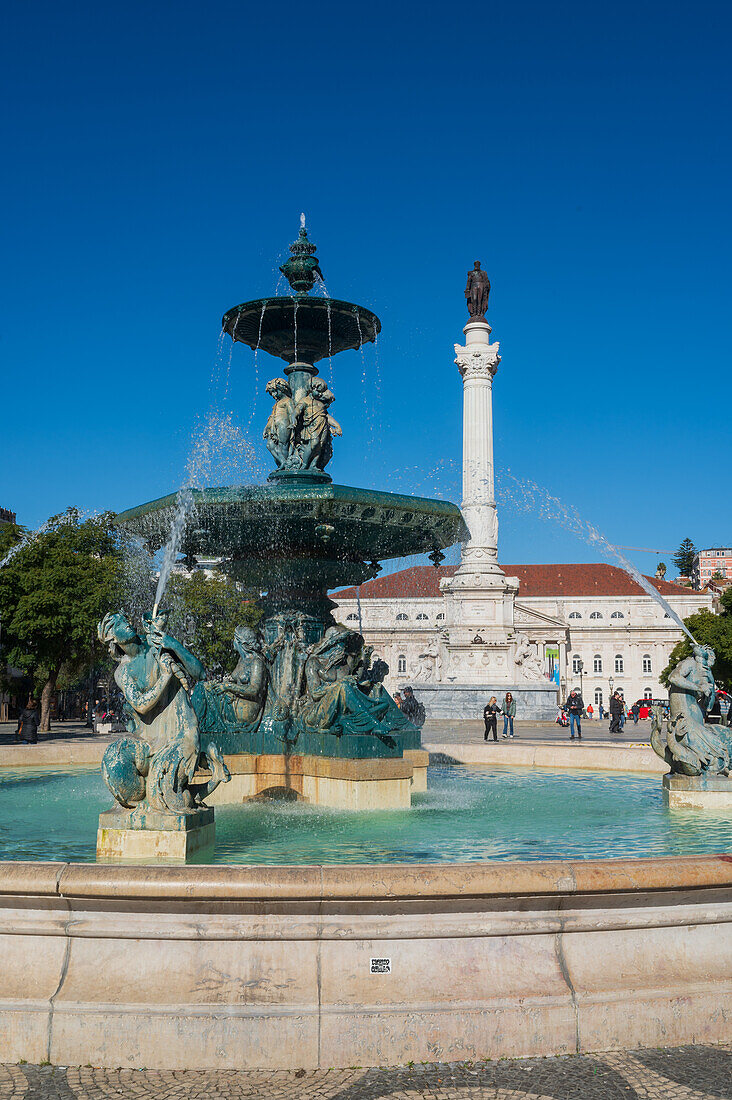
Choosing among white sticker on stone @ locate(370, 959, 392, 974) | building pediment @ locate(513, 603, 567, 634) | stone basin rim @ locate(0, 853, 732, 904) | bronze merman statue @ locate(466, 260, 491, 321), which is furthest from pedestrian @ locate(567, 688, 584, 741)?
building pediment @ locate(513, 603, 567, 634)

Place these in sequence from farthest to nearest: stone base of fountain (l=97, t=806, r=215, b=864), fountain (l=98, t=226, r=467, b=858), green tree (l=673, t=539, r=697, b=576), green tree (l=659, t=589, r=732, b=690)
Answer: green tree (l=673, t=539, r=697, b=576) < green tree (l=659, t=589, r=732, b=690) < fountain (l=98, t=226, r=467, b=858) < stone base of fountain (l=97, t=806, r=215, b=864)

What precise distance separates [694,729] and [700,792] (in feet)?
1.75

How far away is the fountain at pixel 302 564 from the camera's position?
8.71 meters

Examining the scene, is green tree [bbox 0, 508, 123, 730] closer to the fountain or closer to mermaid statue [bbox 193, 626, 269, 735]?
the fountain

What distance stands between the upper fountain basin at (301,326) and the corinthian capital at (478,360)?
44663 millimetres

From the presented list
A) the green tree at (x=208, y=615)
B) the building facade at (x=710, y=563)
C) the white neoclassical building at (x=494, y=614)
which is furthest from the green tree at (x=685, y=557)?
the green tree at (x=208, y=615)

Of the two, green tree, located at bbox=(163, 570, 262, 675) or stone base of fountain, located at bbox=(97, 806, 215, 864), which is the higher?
green tree, located at bbox=(163, 570, 262, 675)

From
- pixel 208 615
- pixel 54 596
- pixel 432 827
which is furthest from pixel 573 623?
pixel 432 827

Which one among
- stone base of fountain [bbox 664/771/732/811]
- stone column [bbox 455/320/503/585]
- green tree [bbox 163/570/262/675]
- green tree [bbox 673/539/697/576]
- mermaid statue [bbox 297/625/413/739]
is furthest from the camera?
green tree [bbox 673/539/697/576]

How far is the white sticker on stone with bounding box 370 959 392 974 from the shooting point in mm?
4152

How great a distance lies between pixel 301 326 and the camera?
1030 centimetres

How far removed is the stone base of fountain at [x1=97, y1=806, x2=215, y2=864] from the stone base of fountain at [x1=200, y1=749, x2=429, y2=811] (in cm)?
302

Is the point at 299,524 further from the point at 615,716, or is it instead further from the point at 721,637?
the point at 721,637

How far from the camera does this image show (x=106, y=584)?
31234 mm
